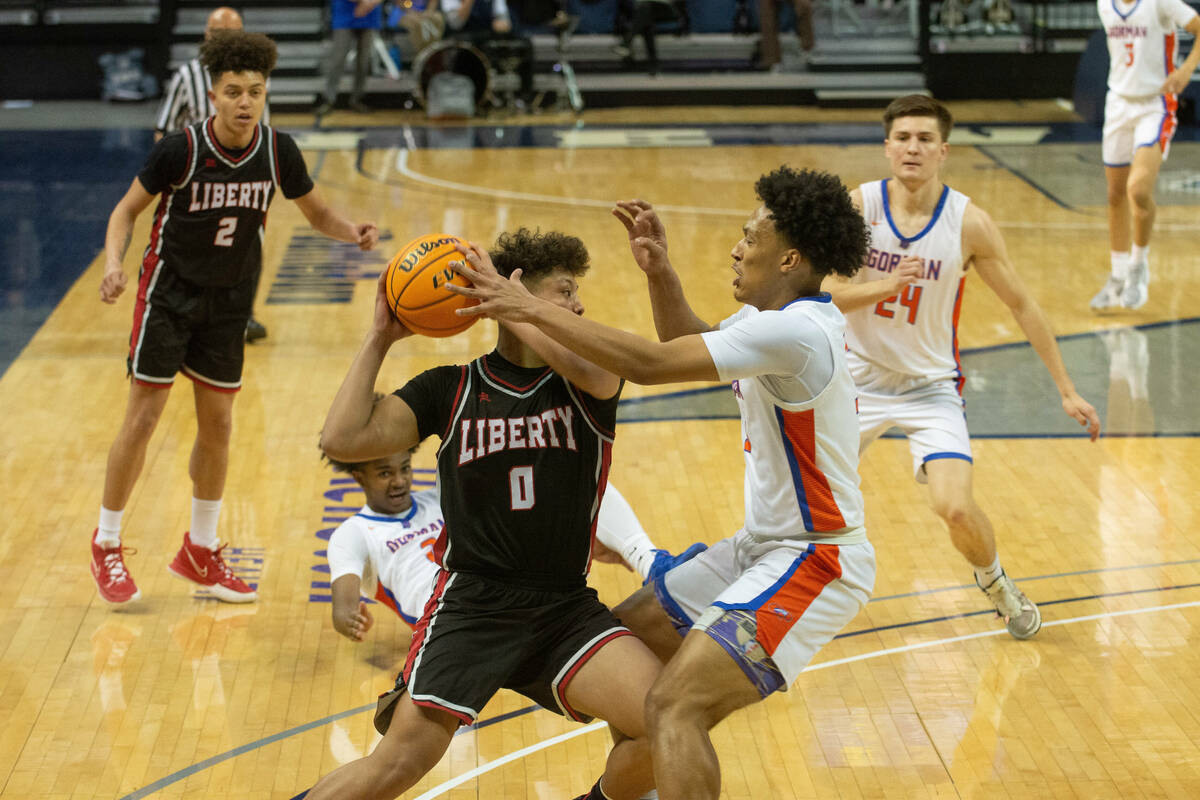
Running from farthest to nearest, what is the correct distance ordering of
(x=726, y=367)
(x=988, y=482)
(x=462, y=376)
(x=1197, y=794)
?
(x=988, y=482) → (x=1197, y=794) → (x=462, y=376) → (x=726, y=367)

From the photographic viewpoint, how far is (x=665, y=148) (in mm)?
15414

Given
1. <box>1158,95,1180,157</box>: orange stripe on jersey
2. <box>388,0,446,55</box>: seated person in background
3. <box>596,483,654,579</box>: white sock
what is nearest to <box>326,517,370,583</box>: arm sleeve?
<box>596,483,654,579</box>: white sock

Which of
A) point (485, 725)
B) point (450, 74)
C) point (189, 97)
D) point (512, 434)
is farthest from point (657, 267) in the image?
point (450, 74)

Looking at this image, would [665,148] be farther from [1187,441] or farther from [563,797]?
[563,797]

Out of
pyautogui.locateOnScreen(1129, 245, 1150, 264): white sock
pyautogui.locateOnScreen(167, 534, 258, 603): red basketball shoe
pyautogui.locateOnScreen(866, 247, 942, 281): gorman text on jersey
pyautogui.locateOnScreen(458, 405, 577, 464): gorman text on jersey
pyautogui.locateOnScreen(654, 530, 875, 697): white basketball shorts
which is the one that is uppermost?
pyautogui.locateOnScreen(458, 405, 577, 464): gorman text on jersey

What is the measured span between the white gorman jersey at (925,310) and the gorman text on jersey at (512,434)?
209 centimetres

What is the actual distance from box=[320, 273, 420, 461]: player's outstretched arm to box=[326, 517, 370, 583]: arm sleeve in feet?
4.30

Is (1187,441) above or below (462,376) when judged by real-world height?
below

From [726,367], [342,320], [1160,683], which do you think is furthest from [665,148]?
[726,367]

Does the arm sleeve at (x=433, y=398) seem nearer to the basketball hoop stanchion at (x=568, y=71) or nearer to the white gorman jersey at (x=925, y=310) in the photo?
the white gorman jersey at (x=925, y=310)

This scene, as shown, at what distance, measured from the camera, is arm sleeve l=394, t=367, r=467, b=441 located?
3.54m

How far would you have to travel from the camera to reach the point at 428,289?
3.46 meters

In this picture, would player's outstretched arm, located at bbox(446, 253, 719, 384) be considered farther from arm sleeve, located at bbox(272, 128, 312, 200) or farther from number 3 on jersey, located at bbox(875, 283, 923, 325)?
arm sleeve, located at bbox(272, 128, 312, 200)

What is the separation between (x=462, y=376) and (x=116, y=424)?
4.30m
